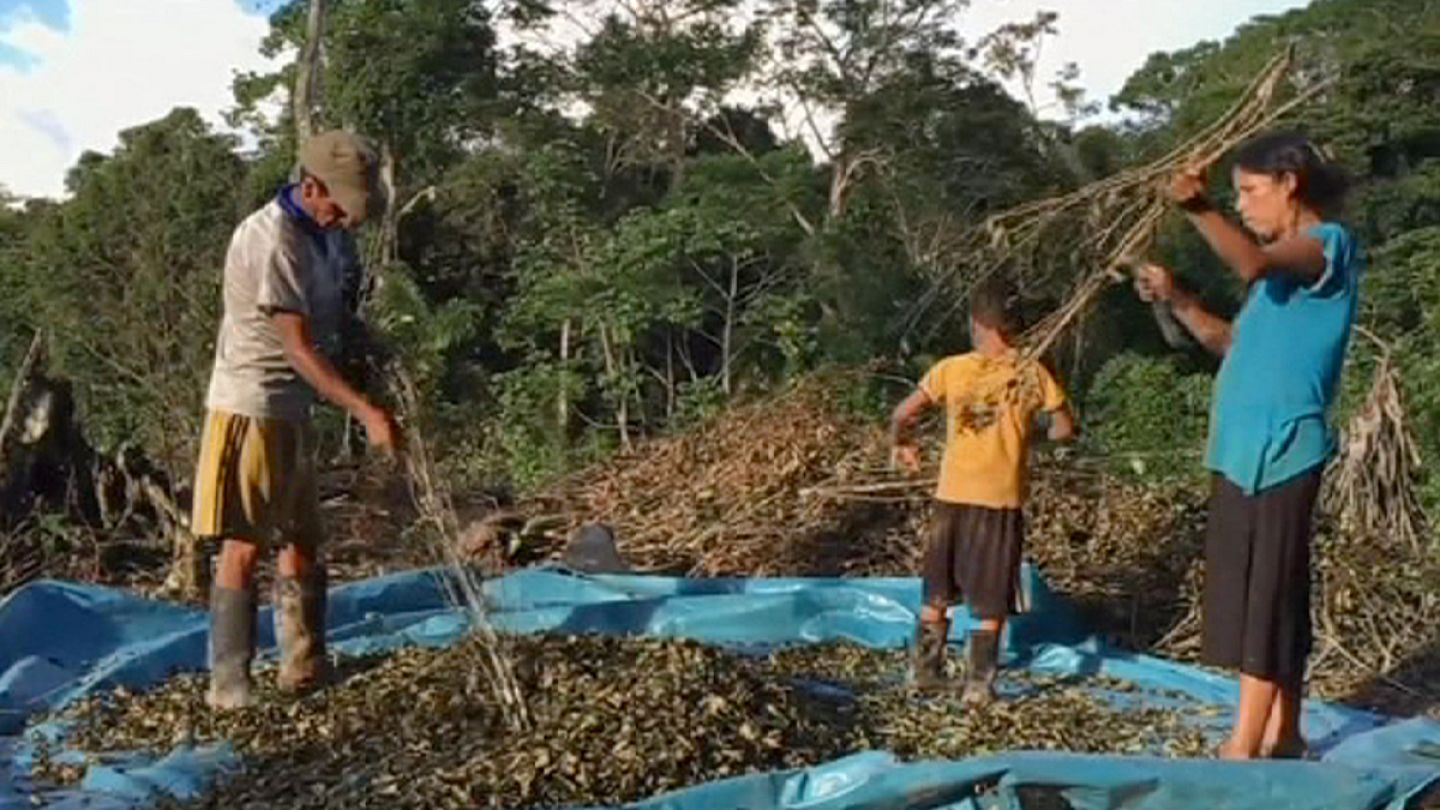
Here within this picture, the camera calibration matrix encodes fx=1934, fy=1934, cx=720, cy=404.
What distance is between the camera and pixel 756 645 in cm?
577

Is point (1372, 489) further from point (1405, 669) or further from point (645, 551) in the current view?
point (645, 551)

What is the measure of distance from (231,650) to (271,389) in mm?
637

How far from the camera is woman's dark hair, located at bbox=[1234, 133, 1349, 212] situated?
382 centimetres

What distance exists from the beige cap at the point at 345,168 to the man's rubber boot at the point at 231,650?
38.8 inches

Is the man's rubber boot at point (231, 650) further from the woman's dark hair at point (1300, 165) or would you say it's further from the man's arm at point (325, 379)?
the woman's dark hair at point (1300, 165)

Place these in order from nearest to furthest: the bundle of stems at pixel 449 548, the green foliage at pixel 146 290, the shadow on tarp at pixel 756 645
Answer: the shadow on tarp at pixel 756 645
the bundle of stems at pixel 449 548
the green foliage at pixel 146 290

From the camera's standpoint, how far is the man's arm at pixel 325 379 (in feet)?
14.5

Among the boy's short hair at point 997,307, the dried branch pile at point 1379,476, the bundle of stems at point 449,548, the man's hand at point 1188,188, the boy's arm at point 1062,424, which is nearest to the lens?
the man's hand at point 1188,188

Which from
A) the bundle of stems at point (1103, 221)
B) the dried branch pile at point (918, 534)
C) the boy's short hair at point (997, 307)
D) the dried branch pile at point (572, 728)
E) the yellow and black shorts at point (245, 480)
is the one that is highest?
the bundle of stems at point (1103, 221)

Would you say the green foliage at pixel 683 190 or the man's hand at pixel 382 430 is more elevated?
the green foliage at pixel 683 190

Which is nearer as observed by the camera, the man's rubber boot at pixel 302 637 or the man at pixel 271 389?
the man at pixel 271 389

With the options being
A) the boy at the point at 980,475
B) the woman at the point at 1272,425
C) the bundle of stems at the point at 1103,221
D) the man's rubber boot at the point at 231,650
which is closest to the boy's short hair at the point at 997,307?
the boy at the point at 980,475

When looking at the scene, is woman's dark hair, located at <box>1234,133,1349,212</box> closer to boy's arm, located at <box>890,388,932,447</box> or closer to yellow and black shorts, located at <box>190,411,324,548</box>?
boy's arm, located at <box>890,388,932,447</box>

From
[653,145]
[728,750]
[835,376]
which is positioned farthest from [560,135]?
[728,750]
